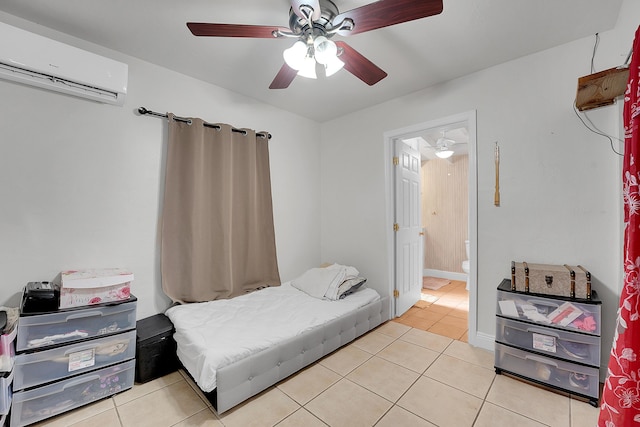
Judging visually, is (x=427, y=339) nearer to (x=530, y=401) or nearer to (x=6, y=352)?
(x=530, y=401)

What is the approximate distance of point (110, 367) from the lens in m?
1.82

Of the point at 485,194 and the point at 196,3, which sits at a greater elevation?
the point at 196,3

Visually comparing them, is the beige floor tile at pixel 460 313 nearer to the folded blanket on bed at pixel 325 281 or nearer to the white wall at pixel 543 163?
the white wall at pixel 543 163

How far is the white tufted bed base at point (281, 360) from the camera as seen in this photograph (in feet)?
5.43

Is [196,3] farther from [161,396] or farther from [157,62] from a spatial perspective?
[161,396]

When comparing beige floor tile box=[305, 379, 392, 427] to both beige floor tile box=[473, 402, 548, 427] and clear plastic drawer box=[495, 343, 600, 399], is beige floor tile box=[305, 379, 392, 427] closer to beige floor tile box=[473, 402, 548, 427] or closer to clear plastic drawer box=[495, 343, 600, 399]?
beige floor tile box=[473, 402, 548, 427]

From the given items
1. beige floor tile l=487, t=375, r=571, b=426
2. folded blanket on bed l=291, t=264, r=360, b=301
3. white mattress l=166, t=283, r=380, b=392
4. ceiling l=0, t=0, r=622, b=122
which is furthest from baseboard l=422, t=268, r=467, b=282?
ceiling l=0, t=0, r=622, b=122

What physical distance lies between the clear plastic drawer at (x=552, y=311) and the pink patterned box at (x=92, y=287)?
9.31ft

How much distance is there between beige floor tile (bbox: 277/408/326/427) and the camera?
1.58m

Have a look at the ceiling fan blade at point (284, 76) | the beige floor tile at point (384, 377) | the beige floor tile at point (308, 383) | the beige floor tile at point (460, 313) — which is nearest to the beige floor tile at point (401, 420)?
the beige floor tile at point (384, 377)

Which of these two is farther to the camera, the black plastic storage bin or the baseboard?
the baseboard

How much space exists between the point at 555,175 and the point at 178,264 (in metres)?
3.30

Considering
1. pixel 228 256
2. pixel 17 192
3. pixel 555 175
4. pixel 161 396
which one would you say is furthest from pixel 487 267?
pixel 17 192

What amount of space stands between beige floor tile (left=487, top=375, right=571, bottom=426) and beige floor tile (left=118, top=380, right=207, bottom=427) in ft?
6.51
